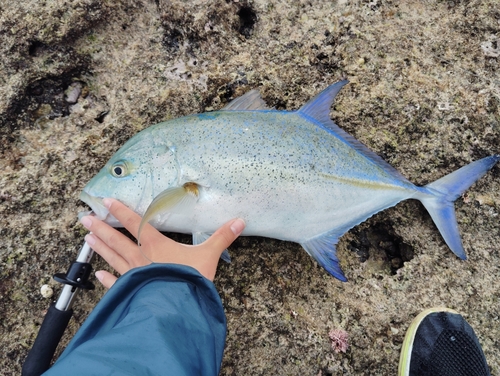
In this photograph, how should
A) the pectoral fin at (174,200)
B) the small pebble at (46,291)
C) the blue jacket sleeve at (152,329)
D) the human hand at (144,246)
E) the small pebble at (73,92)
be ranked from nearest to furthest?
the blue jacket sleeve at (152,329) < the pectoral fin at (174,200) < the human hand at (144,246) < the small pebble at (46,291) < the small pebble at (73,92)

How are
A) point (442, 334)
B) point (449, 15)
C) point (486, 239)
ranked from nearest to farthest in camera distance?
point (442, 334) < point (486, 239) < point (449, 15)

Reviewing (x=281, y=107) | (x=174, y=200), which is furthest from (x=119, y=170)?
(x=281, y=107)

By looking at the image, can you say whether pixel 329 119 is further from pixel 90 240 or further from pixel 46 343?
pixel 46 343

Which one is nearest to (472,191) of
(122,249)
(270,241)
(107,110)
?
(270,241)

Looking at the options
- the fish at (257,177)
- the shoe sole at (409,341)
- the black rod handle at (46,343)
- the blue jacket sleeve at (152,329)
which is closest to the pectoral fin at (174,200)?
the fish at (257,177)

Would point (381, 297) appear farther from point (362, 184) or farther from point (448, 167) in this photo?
point (448, 167)

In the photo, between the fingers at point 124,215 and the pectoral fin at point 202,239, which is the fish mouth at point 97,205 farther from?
the pectoral fin at point 202,239

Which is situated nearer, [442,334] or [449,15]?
[442,334]
